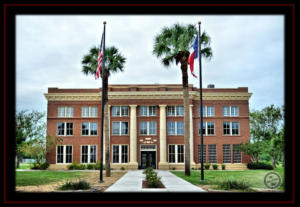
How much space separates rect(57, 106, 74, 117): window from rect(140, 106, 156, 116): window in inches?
343

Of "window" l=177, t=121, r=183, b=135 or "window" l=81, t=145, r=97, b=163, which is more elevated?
"window" l=177, t=121, r=183, b=135

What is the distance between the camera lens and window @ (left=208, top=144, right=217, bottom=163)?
3856 centimetres

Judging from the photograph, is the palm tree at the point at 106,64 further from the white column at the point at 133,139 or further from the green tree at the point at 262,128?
the green tree at the point at 262,128

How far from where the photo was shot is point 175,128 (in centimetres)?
3897

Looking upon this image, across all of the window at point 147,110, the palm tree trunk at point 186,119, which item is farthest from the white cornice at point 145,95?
the palm tree trunk at point 186,119

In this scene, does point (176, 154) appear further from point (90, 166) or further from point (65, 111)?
point (65, 111)

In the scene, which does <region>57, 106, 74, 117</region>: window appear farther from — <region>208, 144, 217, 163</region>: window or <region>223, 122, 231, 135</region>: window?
<region>223, 122, 231, 135</region>: window

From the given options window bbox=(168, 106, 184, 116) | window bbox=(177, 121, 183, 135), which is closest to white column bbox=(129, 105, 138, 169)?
window bbox=(168, 106, 184, 116)

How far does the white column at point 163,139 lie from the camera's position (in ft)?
123

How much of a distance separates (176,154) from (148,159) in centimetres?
340

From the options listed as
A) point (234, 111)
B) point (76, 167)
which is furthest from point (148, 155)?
point (234, 111)

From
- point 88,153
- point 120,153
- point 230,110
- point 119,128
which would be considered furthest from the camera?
point 230,110

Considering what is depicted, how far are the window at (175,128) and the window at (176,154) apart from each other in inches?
66.3
